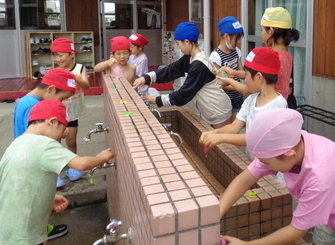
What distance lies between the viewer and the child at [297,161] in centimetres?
140

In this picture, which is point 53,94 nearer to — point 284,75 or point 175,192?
point 284,75

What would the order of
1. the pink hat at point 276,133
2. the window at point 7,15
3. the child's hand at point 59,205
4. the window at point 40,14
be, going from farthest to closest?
1. the window at point 40,14
2. the window at point 7,15
3. the child's hand at point 59,205
4. the pink hat at point 276,133

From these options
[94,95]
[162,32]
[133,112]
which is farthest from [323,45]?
[162,32]

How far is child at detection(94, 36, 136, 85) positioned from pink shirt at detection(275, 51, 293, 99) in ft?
6.86

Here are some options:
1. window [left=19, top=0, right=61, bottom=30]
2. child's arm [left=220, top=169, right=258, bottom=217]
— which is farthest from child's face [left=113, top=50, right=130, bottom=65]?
window [left=19, top=0, right=61, bottom=30]

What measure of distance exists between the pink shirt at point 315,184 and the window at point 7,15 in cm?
1180

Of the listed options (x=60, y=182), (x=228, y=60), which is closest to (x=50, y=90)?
(x=60, y=182)

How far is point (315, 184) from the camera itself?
4.96 ft

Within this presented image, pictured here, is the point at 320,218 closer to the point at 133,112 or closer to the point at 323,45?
the point at 133,112

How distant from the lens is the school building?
4988 millimetres

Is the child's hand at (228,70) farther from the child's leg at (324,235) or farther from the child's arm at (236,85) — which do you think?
the child's leg at (324,235)

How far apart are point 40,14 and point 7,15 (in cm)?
99

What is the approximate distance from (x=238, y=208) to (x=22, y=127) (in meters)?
1.83

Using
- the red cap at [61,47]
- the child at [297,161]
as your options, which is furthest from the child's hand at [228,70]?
the red cap at [61,47]
